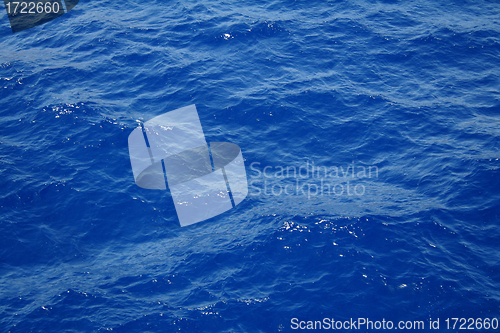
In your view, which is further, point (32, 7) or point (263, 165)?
point (32, 7)

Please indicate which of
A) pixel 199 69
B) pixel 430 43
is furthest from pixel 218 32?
pixel 430 43

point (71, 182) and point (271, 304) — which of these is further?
point (71, 182)

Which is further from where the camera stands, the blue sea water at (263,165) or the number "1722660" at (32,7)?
the number "1722660" at (32,7)

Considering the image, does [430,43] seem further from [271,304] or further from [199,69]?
[271,304]

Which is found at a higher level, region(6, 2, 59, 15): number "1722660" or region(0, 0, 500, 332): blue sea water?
region(6, 2, 59, 15): number "1722660"

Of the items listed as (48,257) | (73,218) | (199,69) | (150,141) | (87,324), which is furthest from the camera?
(199,69)

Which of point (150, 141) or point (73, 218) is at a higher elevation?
point (150, 141)

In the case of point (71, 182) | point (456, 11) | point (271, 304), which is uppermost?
point (456, 11)

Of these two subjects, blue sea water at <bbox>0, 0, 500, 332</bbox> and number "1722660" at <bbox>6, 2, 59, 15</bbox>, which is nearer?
blue sea water at <bbox>0, 0, 500, 332</bbox>
